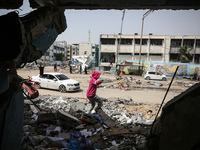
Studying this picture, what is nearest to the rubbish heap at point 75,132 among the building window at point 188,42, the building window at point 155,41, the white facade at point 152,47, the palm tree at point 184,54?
the white facade at point 152,47

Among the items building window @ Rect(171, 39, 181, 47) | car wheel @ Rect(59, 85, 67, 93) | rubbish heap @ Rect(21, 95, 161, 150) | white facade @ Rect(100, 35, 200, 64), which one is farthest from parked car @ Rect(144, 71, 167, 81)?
building window @ Rect(171, 39, 181, 47)

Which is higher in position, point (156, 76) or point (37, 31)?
point (37, 31)

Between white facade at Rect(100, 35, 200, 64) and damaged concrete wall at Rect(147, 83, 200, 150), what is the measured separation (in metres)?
34.6

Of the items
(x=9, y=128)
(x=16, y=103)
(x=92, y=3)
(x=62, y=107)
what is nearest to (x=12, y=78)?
(x=16, y=103)

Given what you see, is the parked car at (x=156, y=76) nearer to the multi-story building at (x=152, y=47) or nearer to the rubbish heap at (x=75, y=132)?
the multi-story building at (x=152, y=47)

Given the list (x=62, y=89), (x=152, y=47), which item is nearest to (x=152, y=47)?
(x=152, y=47)

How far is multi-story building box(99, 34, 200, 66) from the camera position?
36.0 meters

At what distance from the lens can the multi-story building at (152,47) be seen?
36.0 m

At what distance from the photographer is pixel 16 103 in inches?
82.0

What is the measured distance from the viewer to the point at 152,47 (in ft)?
119

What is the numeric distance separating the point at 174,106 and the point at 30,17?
267 centimetres

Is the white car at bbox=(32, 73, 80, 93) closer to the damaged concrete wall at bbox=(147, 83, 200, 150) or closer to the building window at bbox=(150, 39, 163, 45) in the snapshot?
the damaged concrete wall at bbox=(147, 83, 200, 150)

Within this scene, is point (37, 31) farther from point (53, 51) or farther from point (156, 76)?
point (53, 51)

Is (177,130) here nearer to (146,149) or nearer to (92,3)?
(146,149)
